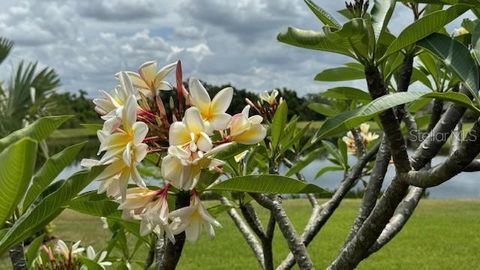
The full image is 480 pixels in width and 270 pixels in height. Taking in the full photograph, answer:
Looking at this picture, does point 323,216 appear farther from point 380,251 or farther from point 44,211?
point 380,251

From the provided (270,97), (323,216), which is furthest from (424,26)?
(270,97)

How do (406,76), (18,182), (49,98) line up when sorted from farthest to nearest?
(49,98) → (406,76) → (18,182)

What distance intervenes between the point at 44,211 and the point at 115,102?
0.19m

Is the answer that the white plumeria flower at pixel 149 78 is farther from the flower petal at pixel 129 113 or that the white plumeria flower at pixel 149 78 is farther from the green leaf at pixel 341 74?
the green leaf at pixel 341 74

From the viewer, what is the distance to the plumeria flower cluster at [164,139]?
0.72m

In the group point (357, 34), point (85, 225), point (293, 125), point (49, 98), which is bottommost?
point (85, 225)

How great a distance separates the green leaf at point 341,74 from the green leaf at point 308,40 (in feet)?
1.57

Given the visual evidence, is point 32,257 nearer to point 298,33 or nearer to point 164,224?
point 164,224

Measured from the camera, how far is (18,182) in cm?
60

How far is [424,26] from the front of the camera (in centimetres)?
75

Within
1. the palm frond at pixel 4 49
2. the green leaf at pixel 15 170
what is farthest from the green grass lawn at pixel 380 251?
the green leaf at pixel 15 170

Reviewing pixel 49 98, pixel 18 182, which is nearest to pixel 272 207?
pixel 18 182

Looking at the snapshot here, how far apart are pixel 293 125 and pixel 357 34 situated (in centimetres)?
75

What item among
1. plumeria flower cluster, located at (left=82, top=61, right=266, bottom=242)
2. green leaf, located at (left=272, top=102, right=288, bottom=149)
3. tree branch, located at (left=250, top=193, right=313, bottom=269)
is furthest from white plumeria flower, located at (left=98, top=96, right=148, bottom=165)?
green leaf, located at (left=272, top=102, right=288, bottom=149)
